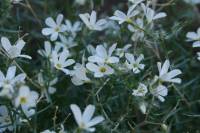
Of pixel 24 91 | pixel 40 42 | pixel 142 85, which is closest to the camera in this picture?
pixel 24 91

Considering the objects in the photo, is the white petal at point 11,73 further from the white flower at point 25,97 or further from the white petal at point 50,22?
the white petal at point 50,22

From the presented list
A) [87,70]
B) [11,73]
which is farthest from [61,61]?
[11,73]

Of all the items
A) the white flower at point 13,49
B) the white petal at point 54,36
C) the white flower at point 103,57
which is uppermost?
the white flower at point 13,49

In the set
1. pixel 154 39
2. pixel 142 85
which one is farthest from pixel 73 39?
pixel 142 85

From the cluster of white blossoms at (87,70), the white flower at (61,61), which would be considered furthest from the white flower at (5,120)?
the white flower at (61,61)

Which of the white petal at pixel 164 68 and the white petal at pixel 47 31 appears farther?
the white petal at pixel 47 31

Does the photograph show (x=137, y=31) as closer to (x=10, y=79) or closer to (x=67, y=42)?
(x=67, y=42)

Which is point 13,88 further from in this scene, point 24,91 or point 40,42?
point 40,42

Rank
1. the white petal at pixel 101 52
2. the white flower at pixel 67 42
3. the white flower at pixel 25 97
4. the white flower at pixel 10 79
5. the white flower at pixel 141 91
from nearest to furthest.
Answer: the white flower at pixel 25 97 < the white flower at pixel 10 79 < the white flower at pixel 141 91 < the white petal at pixel 101 52 < the white flower at pixel 67 42
